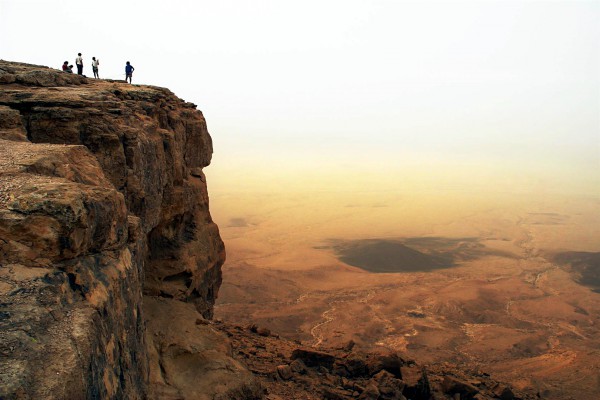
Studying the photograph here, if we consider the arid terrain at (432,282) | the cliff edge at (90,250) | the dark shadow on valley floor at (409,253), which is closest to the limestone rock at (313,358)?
the cliff edge at (90,250)

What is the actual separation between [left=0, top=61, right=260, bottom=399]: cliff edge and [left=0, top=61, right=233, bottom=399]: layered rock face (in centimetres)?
1

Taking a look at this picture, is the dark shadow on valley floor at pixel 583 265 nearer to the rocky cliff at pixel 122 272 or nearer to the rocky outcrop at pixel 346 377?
the rocky outcrop at pixel 346 377

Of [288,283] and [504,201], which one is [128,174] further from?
[504,201]

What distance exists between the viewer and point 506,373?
64.8 feet

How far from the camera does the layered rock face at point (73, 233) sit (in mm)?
4383

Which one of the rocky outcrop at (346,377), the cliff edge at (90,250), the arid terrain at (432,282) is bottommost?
the arid terrain at (432,282)

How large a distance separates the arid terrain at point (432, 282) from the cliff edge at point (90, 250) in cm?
1194

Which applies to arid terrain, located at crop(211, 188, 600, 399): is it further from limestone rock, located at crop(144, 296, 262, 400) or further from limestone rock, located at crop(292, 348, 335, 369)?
limestone rock, located at crop(144, 296, 262, 400)

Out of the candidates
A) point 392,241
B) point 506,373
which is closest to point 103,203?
point 506,373

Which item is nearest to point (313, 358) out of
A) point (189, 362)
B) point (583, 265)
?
point (189, 362)

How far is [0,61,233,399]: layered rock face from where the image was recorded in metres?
4.38

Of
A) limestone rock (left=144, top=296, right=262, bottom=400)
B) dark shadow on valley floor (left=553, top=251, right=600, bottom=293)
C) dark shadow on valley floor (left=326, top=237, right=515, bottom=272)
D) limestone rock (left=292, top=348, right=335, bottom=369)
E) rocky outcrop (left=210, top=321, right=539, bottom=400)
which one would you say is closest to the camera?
limestone rock (left=144, top=296, right=262, bottom=400)

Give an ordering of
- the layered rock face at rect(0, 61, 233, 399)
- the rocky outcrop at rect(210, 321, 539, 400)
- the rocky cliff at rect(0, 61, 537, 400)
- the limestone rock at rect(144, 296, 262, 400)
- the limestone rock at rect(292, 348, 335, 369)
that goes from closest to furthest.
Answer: the layered rock face at rect(0, 61, 233, 399)
the rocky cliff at rect(0, 61, 537, 400)
the limestone rock at rect(144, 296, 262, 400)
the rocky outcrop at rect(210, 321, 539, 400)
the limestone rock at rect(292, 348, 335, 369)

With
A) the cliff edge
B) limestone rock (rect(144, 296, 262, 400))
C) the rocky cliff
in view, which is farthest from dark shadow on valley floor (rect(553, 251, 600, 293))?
the cliff edge
